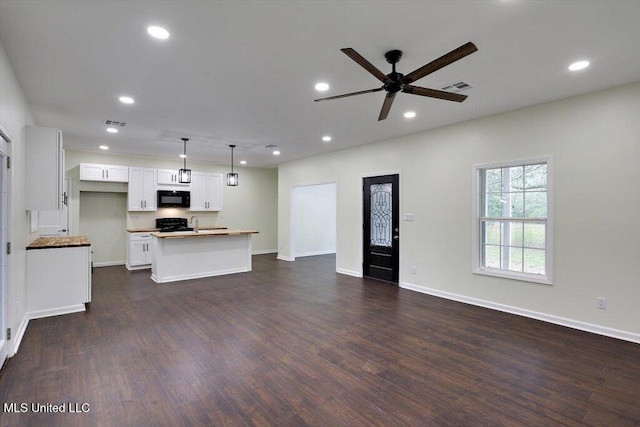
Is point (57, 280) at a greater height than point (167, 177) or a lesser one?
lesser

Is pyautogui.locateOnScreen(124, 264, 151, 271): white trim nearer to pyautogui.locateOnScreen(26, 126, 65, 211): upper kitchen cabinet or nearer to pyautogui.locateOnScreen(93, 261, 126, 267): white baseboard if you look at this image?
pyautogui.locateOnScreen(93, 261, 126, 267): white baseboard

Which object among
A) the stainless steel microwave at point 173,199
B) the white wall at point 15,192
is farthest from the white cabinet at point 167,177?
the white wall at point 15,192

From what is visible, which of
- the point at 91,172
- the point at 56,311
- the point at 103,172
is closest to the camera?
the point at 56,311

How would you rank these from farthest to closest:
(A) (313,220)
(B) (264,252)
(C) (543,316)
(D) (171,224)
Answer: (B) (264,252)
(A) (313,220)
(D) (171,224)
(C) (543,316)

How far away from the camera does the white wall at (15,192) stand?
2.87 metres

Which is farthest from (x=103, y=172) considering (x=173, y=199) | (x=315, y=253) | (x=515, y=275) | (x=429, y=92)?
(x=515, y=275)

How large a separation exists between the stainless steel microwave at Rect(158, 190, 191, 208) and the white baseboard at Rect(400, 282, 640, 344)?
242 inches

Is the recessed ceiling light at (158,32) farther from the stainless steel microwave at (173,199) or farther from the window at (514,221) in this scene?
the stainless steel microwave at (173,199)

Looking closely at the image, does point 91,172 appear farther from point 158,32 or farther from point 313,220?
point 158,32

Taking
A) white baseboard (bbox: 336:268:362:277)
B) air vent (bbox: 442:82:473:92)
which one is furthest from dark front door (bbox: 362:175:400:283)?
air vent (bbox: 442:82:473:92)

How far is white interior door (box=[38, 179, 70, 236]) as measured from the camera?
6430 millimetres

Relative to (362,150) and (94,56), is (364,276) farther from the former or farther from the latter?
(94,56)

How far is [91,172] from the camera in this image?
23.7 feet

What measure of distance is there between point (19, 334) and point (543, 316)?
6057mm
